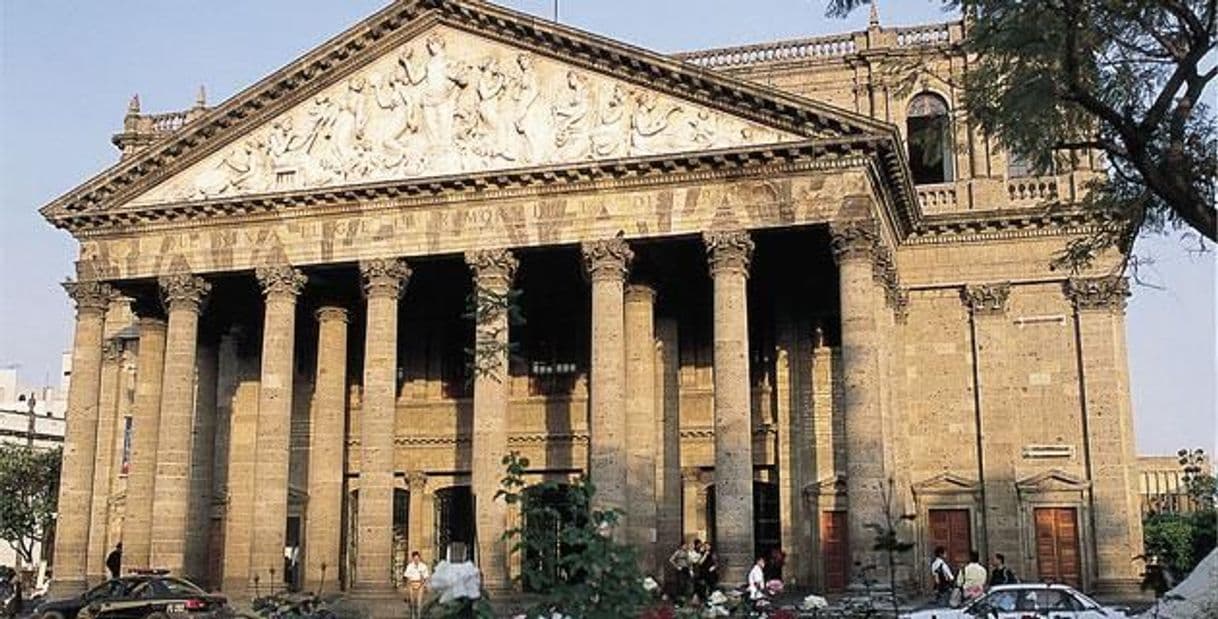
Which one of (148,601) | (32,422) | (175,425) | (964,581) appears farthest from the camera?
(32,422)

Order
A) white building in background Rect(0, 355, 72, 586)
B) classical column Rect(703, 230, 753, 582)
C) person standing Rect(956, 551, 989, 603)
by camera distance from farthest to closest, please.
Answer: white building in background Rect(0, 355, 72, 586), classical column Rect(703, 230, 753, 582), person standing Rect(956, 551, 989, 603)

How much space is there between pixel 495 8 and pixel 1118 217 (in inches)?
652

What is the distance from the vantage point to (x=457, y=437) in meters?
35.2

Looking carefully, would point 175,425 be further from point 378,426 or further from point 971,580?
point 971,580

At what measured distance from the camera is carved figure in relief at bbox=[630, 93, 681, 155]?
95.1ft

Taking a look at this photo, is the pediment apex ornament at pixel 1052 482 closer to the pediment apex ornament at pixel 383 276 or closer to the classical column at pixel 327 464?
the pediment apex ornament at pixel 383 276

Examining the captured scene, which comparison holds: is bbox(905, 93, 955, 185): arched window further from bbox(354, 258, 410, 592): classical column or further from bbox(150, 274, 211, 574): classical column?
bbox(150, 274, 211, 574): classical column

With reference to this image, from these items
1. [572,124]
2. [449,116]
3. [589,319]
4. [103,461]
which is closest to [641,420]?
[589,319]

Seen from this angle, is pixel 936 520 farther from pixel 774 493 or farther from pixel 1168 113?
pixel 1168 113

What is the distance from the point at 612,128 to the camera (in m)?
29.4

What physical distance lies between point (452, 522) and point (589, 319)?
693cm

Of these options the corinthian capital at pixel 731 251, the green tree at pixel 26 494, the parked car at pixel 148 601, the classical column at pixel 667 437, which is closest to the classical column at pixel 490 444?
the classical column at pixel 667 437

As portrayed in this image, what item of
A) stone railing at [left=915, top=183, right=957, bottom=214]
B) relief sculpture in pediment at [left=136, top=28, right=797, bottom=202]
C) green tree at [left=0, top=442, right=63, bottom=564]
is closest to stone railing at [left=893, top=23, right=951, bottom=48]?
stone railing at [left=915, top=183, right=957, bottom=214]

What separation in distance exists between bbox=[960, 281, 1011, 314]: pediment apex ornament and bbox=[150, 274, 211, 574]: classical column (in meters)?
20.3
